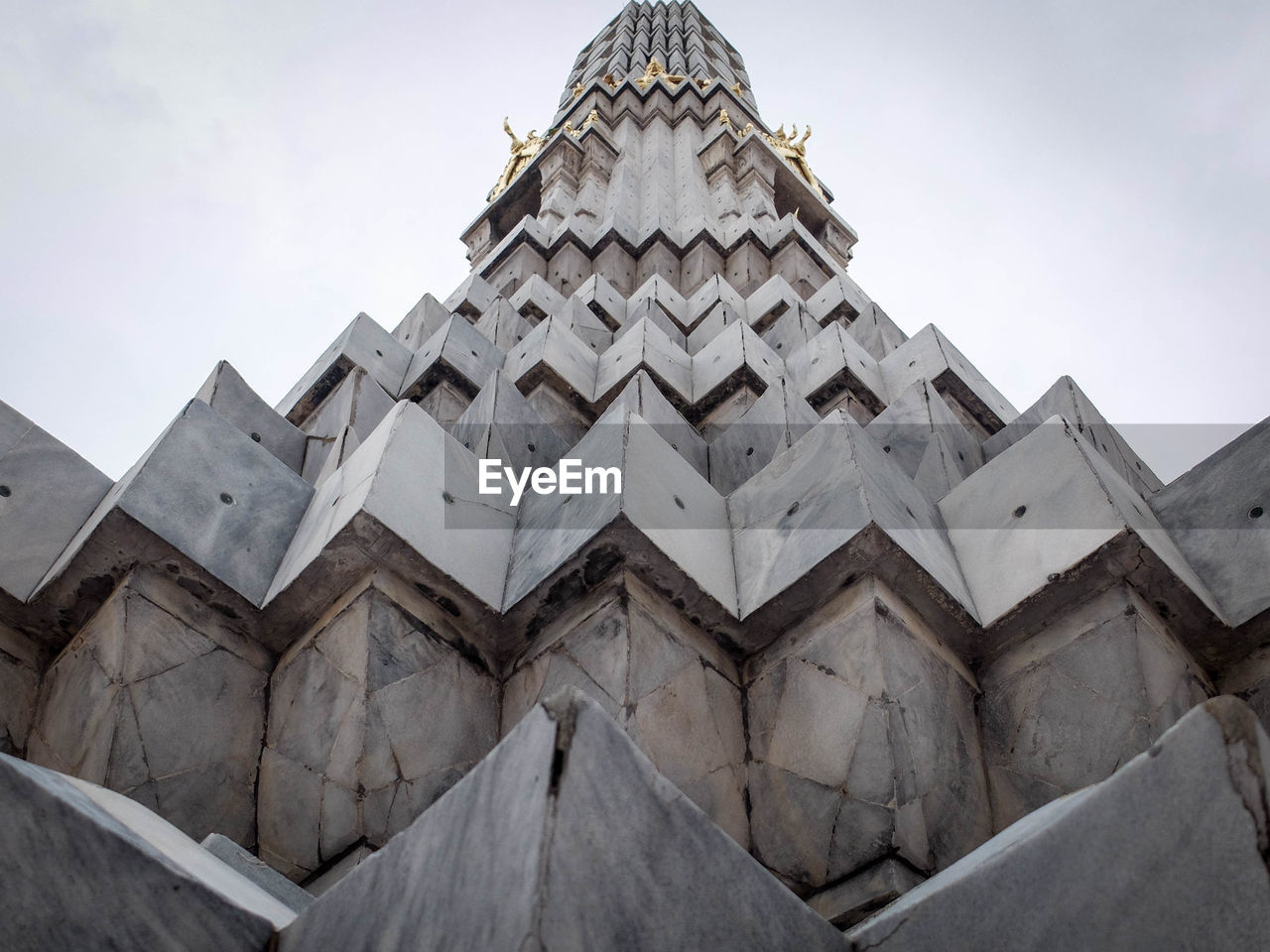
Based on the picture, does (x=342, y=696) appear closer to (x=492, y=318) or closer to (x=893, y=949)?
(x=893, y=949)

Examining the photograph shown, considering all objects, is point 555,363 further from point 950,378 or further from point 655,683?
point 655,683

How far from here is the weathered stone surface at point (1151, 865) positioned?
1.95m

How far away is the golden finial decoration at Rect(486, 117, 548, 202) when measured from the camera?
68.3 ft

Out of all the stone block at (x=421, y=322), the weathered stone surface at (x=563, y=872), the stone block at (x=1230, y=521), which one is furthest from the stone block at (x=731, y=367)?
the weathered stone surface at (x=563, y=872)

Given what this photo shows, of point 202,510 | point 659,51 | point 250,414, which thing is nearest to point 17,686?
point 202,510

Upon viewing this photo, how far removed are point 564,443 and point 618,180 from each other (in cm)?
1187

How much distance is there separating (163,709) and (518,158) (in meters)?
18.8

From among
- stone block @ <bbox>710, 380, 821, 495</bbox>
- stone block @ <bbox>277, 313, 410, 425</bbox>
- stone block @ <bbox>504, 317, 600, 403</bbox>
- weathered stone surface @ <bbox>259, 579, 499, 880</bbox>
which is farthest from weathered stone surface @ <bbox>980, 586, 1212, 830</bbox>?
stone block @ <bbox>277, 313, 410, 425</bbox>

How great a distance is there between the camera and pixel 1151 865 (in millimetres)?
2045

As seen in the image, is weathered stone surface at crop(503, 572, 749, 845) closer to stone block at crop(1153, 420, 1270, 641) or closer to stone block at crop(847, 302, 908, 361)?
stone block at crop(1153, 420, 1270, 641)

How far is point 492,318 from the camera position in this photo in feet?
33.6

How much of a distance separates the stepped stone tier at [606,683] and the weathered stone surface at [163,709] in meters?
0.01

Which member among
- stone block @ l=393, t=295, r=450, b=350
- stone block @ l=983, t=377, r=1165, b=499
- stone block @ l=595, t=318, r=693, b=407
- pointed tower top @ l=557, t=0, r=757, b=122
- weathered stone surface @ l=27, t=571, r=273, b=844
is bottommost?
weathered stone surface @ l=27, t=571, r=273, b=844

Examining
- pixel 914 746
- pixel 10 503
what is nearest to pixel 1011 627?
pixel 914 746
